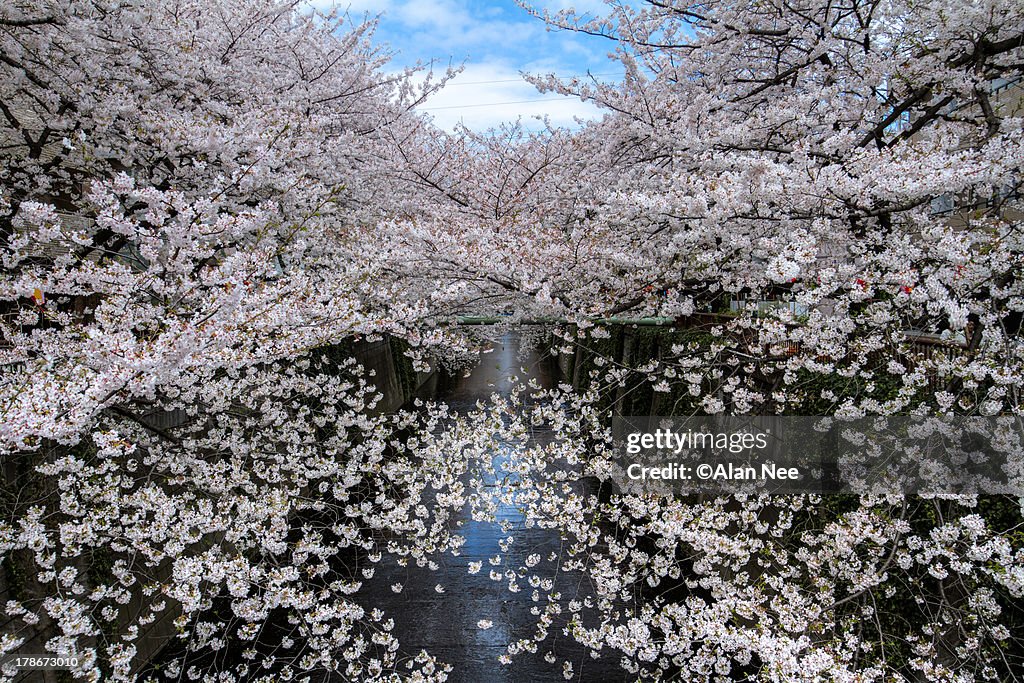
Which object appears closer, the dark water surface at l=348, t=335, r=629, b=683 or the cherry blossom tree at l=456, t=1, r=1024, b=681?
the cherry blossom tree at l=456, t=1, r=1024, b=681

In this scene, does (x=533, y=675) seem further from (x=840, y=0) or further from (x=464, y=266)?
(x=840, y=0)

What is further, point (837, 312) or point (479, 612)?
point (479, 612)

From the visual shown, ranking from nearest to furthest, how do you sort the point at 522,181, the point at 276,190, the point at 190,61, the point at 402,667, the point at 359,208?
the point at 402,667 < the point at 190,61 < the point at 276,190 < the point at 359,208 < the point at 522,181

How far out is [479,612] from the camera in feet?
27.5

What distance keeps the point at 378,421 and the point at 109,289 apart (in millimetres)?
3536

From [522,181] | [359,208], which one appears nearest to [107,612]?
[359,208]

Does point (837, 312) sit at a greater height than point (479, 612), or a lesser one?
greater

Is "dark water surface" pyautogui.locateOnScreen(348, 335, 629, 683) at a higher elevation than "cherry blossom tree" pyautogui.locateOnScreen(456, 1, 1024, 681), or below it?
below

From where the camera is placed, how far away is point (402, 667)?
6.99m

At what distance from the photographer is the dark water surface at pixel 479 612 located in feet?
23.8

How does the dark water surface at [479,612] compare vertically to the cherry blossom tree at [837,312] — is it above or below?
below

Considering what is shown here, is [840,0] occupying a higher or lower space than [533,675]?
higher

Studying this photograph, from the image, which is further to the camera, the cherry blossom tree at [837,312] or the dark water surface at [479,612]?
the dark water surface at [479,612]

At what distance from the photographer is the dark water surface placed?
7.25 m
